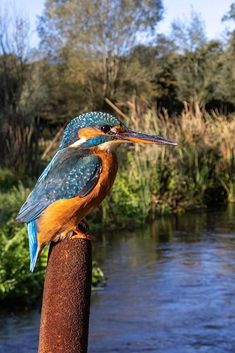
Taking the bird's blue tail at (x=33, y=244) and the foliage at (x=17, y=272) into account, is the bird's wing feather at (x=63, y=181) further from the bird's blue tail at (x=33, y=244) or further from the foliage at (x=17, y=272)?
the foliage at (x=17, y=272)

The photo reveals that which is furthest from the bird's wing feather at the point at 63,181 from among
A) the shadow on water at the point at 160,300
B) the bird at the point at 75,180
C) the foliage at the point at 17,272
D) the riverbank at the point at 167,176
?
the riverbank at the point at 167,176

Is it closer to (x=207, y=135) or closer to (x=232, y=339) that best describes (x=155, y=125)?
(x=207, y=135)

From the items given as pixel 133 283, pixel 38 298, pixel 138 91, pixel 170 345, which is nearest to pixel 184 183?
pixel 133 283

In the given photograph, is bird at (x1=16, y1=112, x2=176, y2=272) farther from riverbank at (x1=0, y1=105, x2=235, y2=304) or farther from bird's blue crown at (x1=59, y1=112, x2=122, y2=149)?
riverbank at (x1=0, y1=105, x2=235, y2=304)

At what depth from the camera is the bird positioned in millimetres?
1938

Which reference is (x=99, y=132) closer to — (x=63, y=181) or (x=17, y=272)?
(x=63, y=181)

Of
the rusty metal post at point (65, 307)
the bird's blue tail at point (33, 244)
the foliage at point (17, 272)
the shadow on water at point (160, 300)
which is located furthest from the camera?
the foliage at point (17, 272)

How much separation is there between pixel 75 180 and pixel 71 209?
9 centimetres

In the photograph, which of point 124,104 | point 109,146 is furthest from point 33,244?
point 124,104

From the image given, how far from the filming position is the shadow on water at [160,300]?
5758 millimetres

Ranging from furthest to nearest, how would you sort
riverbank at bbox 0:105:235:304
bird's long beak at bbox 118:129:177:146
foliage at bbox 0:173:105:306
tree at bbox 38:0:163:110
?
tree at bbox 38:0:163:110 → riverbank at bbox 0:105:235:304 → foliage at bbox 0:173:105:306 → bird's long beak at bbox 118:129:177:146

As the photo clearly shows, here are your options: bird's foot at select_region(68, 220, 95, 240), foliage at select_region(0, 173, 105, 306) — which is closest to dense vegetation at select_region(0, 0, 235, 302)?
foliage at select_region(0, 173, 105, 306)

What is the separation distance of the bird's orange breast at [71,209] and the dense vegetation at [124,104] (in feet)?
15.3

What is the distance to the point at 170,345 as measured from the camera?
18.7 feet
